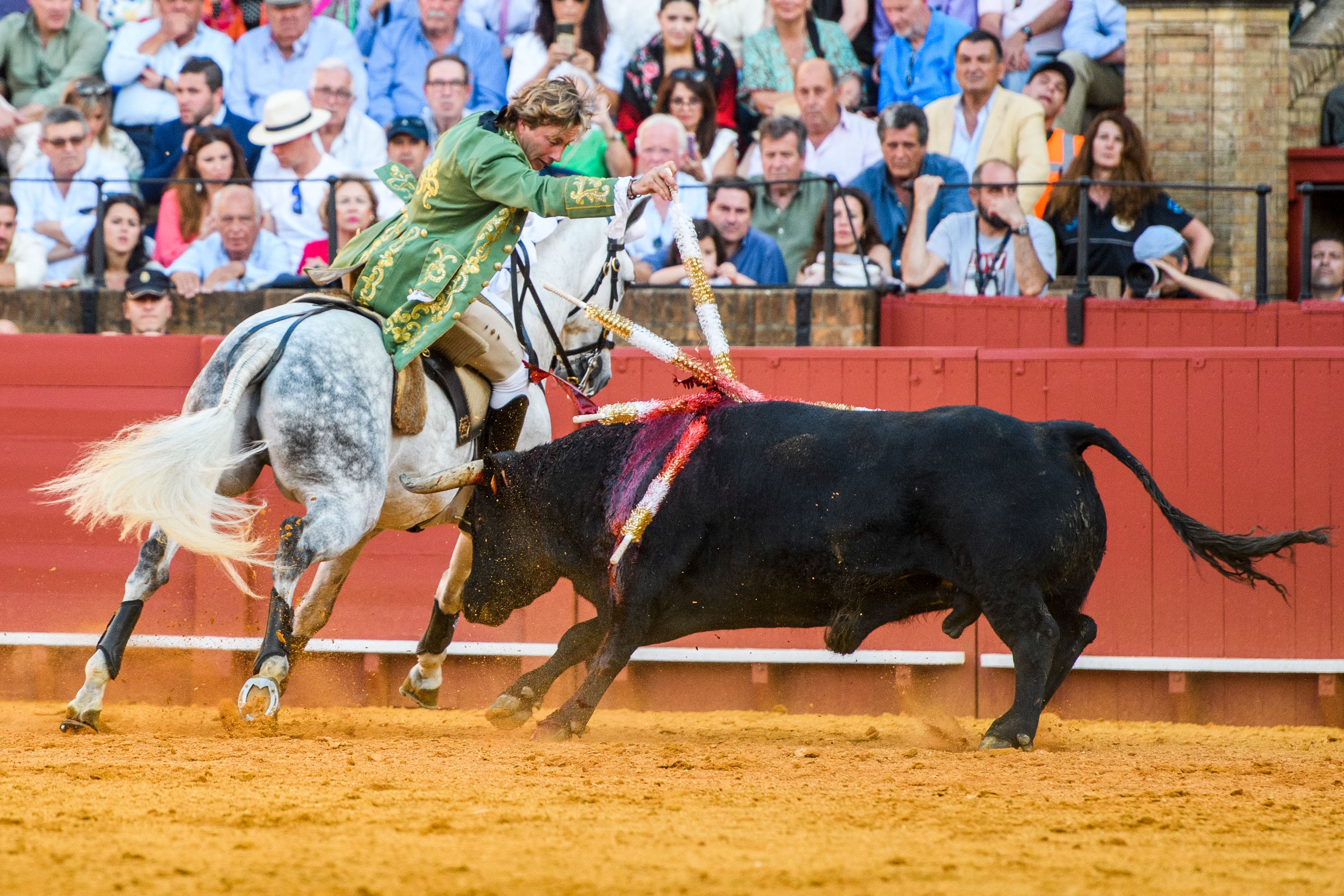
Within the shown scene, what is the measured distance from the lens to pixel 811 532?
17.6 feet

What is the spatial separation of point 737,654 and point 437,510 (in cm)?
175

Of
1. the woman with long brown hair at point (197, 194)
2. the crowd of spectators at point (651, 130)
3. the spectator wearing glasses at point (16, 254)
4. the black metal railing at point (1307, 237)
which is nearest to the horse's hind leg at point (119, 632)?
the crowd of spectators at point (651, 130)

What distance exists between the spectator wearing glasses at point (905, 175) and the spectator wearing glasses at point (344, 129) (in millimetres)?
2875

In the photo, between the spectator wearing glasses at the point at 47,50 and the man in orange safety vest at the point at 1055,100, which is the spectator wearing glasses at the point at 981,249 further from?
the spectator wearing glasses at the point at 47,50

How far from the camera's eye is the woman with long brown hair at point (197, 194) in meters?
9.25

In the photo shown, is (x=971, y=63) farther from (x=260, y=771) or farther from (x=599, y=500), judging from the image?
(x=260, y=771)

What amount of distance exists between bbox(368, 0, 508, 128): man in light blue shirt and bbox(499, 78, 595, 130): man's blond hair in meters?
4.36

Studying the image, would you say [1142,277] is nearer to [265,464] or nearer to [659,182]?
[659,182]

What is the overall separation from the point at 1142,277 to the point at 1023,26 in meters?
1.86

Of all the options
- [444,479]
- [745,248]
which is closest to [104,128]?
[745,248]

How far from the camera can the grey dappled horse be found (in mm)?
5047

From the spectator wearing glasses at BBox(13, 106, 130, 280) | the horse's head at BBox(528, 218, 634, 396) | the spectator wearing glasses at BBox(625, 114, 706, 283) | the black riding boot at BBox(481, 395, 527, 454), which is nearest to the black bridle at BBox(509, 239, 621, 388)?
the horse's head at BBox(528, 218, 634, 396)

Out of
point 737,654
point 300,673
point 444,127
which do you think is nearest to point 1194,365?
point 737,654

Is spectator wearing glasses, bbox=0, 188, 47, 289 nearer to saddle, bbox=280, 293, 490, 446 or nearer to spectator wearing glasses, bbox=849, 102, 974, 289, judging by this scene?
saddle, bbox=280, 293, 490, 446
